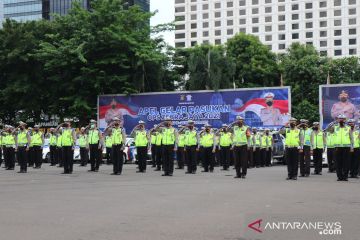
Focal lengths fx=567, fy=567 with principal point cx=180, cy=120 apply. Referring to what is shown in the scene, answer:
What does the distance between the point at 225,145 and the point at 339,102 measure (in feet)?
30.8

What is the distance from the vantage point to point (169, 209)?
33.8 feet

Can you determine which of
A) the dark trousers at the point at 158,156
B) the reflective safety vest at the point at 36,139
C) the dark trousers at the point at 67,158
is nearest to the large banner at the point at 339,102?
the dark trousers at the point at 158,156

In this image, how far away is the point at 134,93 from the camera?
36312 mm

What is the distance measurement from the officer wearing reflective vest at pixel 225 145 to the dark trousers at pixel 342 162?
6654 mm

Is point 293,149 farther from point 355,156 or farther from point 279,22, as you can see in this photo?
point 279,22

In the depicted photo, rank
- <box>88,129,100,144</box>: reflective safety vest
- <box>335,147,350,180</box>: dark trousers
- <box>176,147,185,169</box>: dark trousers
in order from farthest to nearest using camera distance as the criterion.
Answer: <box>176,147,185,169</box>: dark trousers < <box>88,129,100,144</box>: reflective safety vest < <box>335,147,350,180</box>: dark trousers

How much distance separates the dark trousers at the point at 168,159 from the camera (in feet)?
63.8

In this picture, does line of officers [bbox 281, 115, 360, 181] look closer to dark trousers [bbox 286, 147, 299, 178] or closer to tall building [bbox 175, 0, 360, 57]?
dark trousers [bbox 286, 147, 299, 178]

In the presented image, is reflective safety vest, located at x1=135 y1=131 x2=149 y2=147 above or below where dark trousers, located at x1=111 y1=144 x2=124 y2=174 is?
above

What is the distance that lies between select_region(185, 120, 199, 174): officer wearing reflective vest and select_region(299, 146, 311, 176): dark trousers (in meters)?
4.05

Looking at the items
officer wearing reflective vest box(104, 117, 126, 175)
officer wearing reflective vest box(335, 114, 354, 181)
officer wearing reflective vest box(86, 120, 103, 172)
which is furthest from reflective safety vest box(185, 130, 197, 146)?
officer wearing reflective vest box(335, 114, 354, 181)

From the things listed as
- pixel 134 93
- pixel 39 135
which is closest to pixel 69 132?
pixel 39 135

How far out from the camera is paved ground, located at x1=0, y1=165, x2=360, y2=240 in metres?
7.95

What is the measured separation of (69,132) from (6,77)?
68.9 feet
